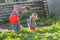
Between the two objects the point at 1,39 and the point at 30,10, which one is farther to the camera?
the point at 30,10

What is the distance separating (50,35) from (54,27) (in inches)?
91.3

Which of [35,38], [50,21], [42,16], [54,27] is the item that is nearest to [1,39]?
[35,38]

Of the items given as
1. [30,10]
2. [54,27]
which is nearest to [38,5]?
[30,10]

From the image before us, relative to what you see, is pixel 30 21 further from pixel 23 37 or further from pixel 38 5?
pixel 38 5

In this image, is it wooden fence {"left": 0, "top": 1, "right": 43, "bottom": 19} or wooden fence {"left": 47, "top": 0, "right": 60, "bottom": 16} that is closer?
wooden fence {"left": 47, "top": 0, "right": 60, "bottom": 16}

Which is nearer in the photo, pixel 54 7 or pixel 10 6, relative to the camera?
pixel 54 7

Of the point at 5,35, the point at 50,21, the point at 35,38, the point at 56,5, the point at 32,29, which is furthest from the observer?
the point at 56,5

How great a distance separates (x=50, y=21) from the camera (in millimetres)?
15984

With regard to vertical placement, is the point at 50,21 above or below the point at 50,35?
below

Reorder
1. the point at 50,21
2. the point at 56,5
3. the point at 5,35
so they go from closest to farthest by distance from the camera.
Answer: the point at 5,35 → the point at 50,21 → the point at 56,5

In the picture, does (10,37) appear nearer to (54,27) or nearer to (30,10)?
(54,27)

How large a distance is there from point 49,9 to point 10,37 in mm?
7418

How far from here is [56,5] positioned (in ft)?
58.1

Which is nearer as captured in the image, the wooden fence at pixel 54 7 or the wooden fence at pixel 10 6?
the wooden fence at pixel 54 7
